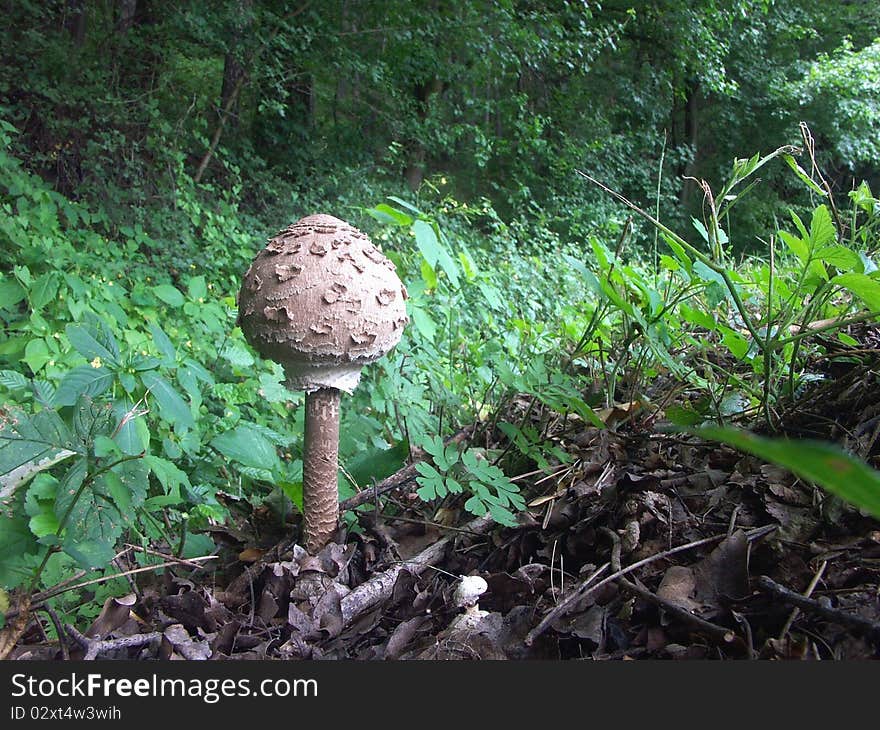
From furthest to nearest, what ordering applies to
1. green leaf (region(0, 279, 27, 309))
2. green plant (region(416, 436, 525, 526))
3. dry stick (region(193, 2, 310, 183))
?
dry stick (region(193, 2, 310, 183))
green leaf (region(0, 279, 27, 309))
green plant (region(416, 436, 525, 526))

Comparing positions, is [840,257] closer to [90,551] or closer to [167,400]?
[167,400]

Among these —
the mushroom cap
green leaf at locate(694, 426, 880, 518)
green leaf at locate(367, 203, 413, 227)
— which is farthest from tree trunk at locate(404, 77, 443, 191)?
green leaf at locate(694, 426, 880, 518)

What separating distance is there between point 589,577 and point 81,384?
1.35m

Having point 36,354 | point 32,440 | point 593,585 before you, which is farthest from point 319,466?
point 36,354

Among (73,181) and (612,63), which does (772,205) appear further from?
(73,181)

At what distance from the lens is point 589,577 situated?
1.51 meters

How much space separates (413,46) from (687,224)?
28.6 ft

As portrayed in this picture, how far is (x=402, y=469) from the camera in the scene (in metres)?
2.23

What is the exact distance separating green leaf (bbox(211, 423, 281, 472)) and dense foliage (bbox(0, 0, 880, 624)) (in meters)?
0.01

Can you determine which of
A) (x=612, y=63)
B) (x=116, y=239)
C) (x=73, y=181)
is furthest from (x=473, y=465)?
(x=612, y=63)

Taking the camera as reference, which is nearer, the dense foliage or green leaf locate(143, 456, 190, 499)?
green leaf locate(143, 456, 190, 499)

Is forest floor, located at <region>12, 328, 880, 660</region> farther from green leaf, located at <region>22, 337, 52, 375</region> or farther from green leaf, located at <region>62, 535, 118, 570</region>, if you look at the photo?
green leaf, located at <region>22, 337, 52, 375</region>

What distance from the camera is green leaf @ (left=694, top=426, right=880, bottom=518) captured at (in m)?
0.43

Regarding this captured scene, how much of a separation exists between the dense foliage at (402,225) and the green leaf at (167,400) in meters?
0.01
